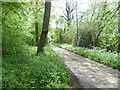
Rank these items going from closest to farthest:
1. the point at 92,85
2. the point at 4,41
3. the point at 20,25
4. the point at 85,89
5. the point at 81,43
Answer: the point at 85,89 → the point at 92,85 → the point at 4,41 → the point at 20,25 → the point at 81,43

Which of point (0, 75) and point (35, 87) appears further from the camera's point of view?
point (0, 75)

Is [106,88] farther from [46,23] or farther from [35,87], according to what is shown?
[46,23]

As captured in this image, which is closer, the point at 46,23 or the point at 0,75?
the point at 0,75

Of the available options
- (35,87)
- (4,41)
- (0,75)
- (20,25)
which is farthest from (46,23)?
(35,87)

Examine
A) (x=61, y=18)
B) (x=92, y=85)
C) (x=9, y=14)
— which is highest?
(x=61, y=18)

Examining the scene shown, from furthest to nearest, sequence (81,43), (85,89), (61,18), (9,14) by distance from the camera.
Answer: (61,18) → (81,43) → (9,14) → (85,89)

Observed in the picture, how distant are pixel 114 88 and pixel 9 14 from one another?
5.96 meters

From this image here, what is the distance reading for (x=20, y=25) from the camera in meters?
6.12

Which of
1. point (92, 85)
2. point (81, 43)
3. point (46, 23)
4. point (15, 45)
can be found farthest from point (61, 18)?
point (92, 85)

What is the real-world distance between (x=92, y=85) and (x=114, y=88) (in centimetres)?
65

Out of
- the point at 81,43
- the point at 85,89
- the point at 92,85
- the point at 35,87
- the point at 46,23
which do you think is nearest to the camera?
the point at 35,87

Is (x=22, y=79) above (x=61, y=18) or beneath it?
beneath

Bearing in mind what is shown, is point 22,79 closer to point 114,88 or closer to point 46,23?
point 114,88

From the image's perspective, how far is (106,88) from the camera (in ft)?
10.2
